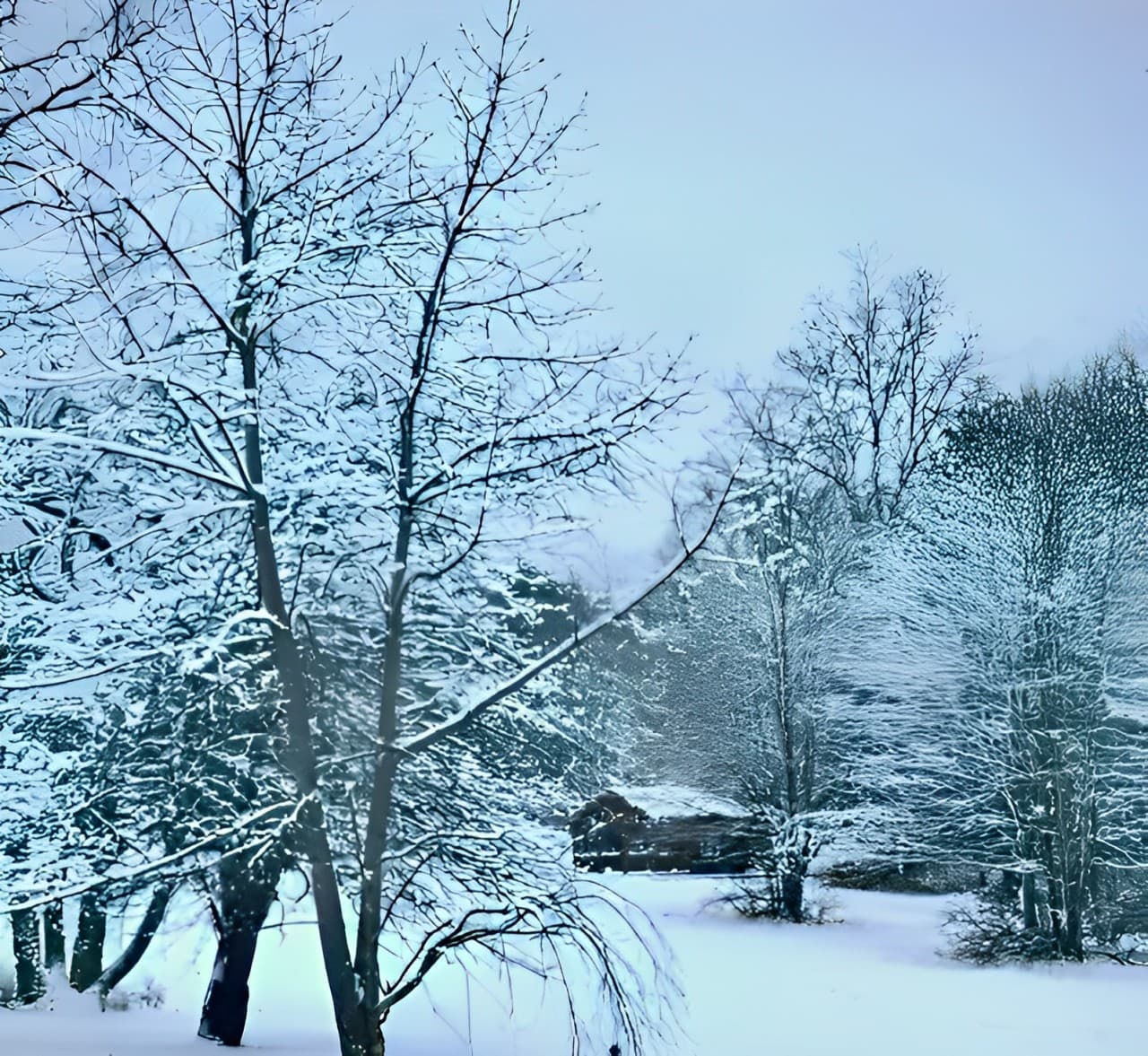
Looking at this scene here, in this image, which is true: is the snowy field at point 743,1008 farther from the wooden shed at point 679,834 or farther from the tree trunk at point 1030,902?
the tree trunk at point 1030,902

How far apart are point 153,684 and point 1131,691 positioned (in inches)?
317

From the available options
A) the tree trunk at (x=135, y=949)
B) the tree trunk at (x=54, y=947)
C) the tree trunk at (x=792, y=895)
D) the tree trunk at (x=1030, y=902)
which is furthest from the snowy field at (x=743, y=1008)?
the tree trunk at (x=792, y=895)

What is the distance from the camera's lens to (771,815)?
451 inches

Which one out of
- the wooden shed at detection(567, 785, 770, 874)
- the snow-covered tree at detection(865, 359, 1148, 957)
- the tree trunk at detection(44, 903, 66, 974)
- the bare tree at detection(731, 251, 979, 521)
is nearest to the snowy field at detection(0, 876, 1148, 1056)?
the tree trunk at detection(44, 903, 66, 974)

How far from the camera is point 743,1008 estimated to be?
6680 mm

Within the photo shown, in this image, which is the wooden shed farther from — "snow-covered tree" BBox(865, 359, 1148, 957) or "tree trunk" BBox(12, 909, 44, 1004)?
"tree trunk" BBox(12, 909, 44, 1004)

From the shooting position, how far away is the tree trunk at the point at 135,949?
16.6ft

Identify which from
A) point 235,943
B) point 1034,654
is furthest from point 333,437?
point 1034,654

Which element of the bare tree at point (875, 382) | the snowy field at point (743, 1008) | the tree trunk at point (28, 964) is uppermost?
the bare tree at point (875, 382)

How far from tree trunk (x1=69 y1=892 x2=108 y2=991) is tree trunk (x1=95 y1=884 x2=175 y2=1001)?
10cm

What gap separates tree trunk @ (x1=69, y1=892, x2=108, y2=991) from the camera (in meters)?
5.86

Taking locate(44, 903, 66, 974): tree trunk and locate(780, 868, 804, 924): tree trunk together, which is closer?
locate(44, 903, 66, 974): tree trunk

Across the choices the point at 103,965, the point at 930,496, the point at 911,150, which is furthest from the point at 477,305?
the point at 930,496

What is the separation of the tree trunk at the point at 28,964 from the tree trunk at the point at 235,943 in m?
0.93
